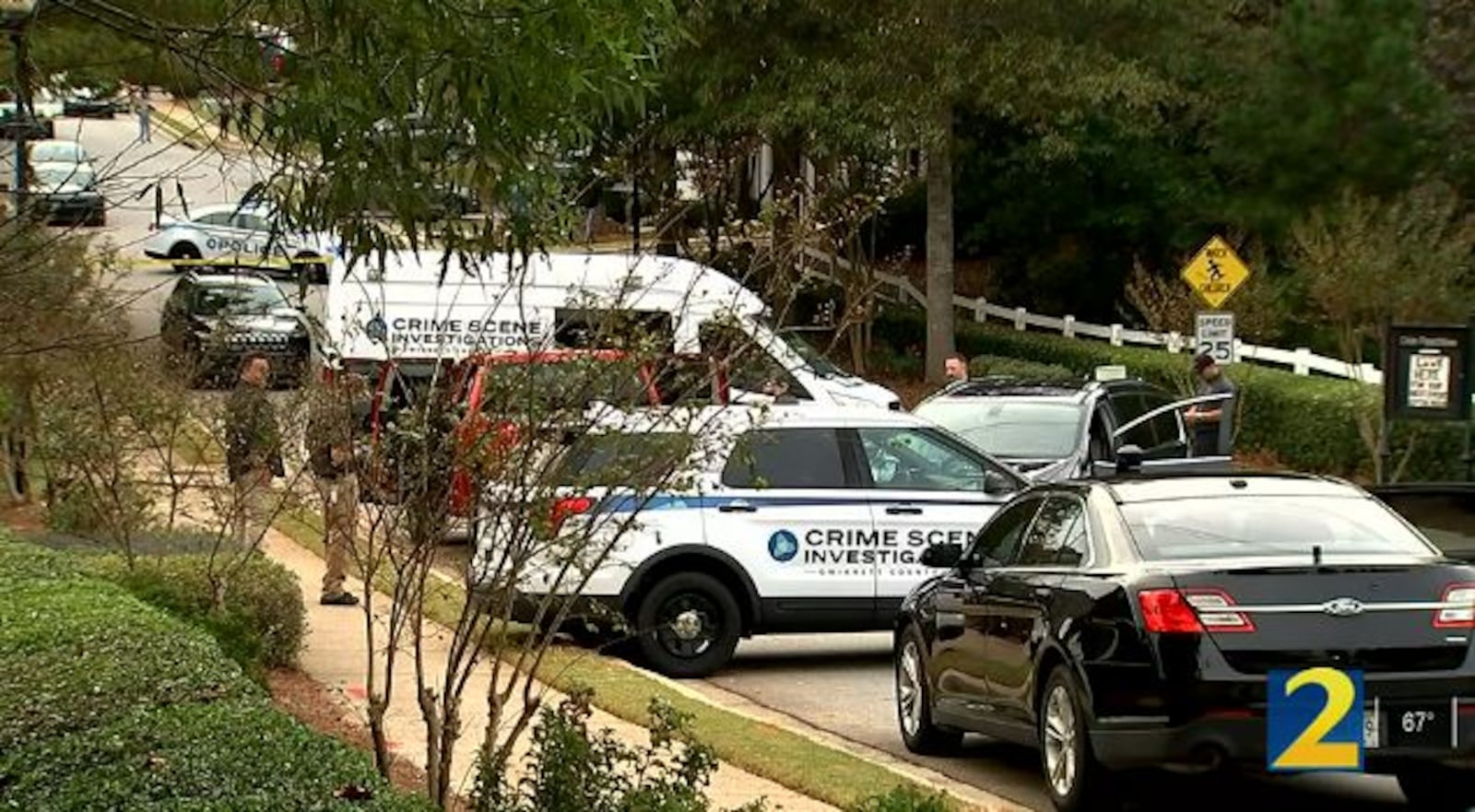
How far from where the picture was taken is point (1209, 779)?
35.4 feet

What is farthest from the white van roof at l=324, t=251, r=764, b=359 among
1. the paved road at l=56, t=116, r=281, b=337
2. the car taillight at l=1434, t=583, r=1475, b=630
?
the car taillight at l=1434, t=583, r=1475, b=630

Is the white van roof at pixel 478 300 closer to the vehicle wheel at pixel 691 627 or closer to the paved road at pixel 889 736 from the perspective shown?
the vehicle wheel at pixel 691 627

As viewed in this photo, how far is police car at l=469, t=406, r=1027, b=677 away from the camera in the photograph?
15.2 metres

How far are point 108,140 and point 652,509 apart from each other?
5559mm

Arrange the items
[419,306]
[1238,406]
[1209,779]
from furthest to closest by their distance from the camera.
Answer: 1. [1238,406]
2. [419,306]
3. [1209,779]

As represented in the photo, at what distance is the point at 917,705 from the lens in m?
12.7

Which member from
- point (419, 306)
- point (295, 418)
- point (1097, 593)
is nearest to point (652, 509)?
point (295, 418)

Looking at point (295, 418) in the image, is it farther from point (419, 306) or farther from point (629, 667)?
point (419, 306)

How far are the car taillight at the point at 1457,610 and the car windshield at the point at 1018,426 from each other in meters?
9.03

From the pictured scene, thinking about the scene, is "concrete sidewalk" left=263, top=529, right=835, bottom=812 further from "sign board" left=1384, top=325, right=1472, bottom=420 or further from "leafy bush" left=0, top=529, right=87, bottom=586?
"sign board" left=1384, top=325, right=1472, bottom=420

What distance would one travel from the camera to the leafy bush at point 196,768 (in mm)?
6688

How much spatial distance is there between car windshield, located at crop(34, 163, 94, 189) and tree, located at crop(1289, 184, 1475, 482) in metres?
17.9

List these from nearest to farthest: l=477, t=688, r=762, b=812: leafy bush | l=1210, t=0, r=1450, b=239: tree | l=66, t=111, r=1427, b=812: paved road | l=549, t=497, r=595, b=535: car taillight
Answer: l=477, t=688, r=762, b=812: leafy bush
l=66, t=111, r=1427, b=812: paved road
l=549, t=497, r=595, b=535: car taillight
l=1210, t=0, r=1450, b=239: tree

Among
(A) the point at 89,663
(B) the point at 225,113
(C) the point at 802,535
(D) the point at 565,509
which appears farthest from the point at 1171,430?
(B) the point at 225,113
